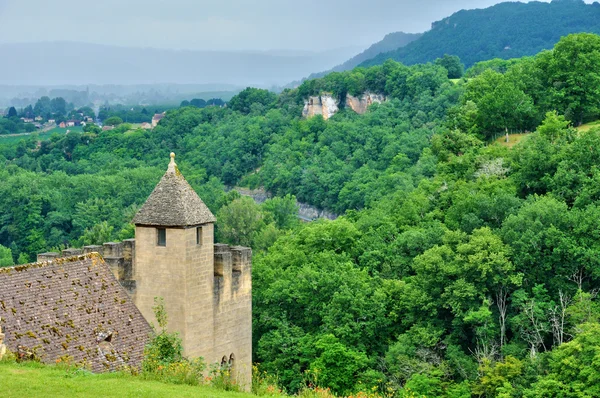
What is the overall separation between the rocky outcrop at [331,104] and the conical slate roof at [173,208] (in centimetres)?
10706

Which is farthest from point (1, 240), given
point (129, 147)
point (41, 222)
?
point (129, 147)

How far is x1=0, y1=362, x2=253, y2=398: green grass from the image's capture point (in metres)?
21.1

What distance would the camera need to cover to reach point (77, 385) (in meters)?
21.8

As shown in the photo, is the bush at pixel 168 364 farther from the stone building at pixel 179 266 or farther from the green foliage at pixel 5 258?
the green foliage at pixel 5 258

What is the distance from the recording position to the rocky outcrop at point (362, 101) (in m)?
138

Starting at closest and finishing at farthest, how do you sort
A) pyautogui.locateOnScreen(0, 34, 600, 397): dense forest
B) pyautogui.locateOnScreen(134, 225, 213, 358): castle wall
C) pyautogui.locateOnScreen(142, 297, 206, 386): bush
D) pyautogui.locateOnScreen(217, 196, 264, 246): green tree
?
pyautogui.locateOnScreen(142, 297, 206, 386): bush, pyautogui.locateOnScreen(134, 225, 213, 358): castle wall, pyautogui.locateOnScreen(0, 34, 600, 397): dense forest, pyautogui.locateOnScreen(217, 196, 264, 246): green tree

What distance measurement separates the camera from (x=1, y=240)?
108 metres

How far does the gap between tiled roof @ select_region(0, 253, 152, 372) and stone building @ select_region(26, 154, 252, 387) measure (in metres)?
3.91

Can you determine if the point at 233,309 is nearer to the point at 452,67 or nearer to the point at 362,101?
the point at 452,67

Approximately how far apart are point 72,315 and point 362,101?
11801 cm

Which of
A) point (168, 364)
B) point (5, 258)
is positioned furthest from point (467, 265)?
point (5, 258)

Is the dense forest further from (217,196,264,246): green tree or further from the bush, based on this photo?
the bush

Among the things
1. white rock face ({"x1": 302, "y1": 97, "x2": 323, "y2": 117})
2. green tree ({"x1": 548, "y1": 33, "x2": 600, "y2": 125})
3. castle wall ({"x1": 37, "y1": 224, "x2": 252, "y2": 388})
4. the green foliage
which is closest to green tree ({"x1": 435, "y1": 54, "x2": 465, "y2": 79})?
white rock face ({"x1": 302, "y1": 97, "x2": 323, "y2": 117})

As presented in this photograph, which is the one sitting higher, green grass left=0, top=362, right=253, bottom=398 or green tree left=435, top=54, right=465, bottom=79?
green tree left=435, top=54, right=465, bottom=79
